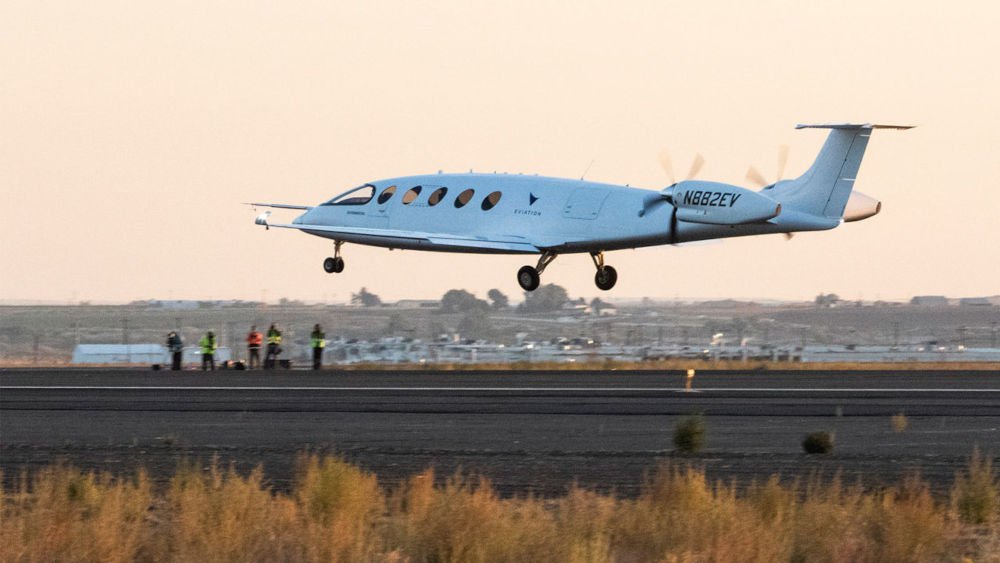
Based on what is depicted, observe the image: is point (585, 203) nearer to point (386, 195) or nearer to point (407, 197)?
point (407, 197)

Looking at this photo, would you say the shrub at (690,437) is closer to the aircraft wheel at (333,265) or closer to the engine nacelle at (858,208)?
the engine nacelle at (858,208)

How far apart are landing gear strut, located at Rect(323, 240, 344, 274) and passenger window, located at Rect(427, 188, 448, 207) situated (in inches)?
154

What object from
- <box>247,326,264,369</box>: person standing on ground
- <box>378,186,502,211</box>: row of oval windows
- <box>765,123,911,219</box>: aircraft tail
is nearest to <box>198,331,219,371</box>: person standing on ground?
<box>247,326,264,369</box>: person standing on ground

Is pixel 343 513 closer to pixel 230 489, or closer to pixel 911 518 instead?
pixel 230 489

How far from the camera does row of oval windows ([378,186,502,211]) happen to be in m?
47.2

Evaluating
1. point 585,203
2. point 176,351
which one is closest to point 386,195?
point 585,203

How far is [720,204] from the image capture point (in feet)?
135

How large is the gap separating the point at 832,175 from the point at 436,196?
1248 cm

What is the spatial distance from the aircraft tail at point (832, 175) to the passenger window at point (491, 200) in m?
8.54

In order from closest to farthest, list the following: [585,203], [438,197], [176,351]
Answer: [585,203]
[438,197]
[176,351]

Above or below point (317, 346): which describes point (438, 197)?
above

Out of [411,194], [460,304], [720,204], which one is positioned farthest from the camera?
[460,304]

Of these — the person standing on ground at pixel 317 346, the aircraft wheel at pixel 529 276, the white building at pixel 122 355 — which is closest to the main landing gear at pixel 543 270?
the aircraft wheel at pixel 529 276

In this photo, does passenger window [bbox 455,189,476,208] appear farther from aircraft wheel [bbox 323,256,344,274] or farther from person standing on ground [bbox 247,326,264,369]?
person standing on ground [bbox 247,326,264,369]
